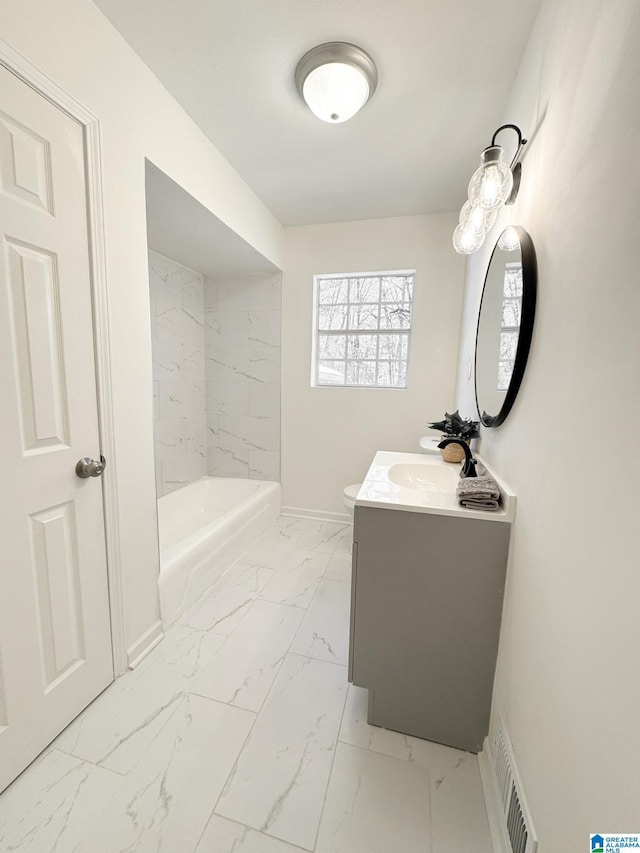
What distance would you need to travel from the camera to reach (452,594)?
114 centimetres

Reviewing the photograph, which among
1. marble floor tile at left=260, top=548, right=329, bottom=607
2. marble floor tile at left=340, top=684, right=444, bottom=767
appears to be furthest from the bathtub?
marble floor tile at left=340, top=684, right=444, bottom=767

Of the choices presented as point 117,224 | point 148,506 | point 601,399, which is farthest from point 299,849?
point 117,224

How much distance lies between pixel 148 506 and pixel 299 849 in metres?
1.26

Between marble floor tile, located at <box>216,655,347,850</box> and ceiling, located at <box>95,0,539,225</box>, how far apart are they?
2.60 meters

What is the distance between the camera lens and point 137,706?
1.32 metres

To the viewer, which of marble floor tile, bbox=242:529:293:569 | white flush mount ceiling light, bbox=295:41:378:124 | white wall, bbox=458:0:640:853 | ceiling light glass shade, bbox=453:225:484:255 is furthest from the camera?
marble floor tile, bbox=242:529:293:569

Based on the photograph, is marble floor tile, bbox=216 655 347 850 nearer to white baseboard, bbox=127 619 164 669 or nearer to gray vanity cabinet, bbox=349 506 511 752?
gray vanity cabinet, bbox=349 506 511 752

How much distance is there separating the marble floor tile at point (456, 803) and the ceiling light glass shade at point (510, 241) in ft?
5.83

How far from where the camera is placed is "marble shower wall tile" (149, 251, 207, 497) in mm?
2639

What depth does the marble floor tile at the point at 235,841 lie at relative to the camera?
92cm

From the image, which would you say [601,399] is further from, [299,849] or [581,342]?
[299,849]

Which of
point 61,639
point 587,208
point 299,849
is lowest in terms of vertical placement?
point 299,849

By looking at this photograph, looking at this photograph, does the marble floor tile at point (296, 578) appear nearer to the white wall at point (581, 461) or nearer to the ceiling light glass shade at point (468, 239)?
the white wall at point (581, 461)

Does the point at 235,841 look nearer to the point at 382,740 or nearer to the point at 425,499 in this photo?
the point at 382,740
